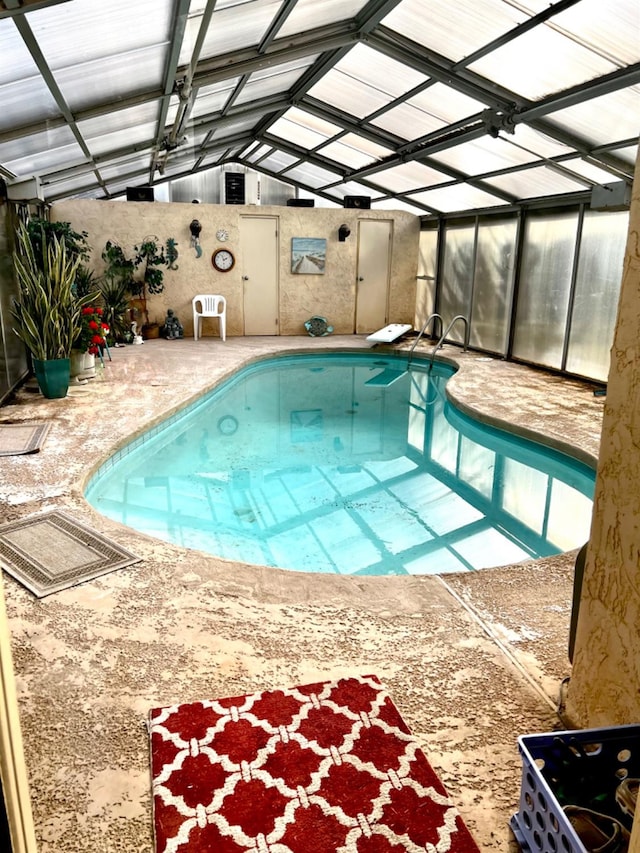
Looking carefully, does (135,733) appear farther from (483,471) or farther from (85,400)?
(85,400)

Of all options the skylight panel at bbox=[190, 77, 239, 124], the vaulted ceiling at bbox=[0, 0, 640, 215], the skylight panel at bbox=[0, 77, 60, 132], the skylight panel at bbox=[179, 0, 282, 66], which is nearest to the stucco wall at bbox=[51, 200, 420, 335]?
the vaulted ceiling at bbox=[0, 0, 640, 215]

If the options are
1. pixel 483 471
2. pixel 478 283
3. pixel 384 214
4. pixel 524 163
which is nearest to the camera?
pixel 483 471

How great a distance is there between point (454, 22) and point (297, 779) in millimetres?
6126

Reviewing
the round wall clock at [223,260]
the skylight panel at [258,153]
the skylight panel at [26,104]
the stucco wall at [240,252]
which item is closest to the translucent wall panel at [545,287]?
the stucco wall at [240,252]

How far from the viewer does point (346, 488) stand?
5062 millimetres

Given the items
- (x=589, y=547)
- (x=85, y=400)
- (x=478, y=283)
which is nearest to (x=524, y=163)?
(x=478, y=283)

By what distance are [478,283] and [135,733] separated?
9592mm

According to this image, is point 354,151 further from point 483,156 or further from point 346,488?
point 346,488

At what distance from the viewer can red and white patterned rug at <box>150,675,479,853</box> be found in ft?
4.92

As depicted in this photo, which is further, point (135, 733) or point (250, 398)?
point (250, 398)

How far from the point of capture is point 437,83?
6.75 m

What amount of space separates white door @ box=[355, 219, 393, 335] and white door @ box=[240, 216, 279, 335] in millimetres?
1675

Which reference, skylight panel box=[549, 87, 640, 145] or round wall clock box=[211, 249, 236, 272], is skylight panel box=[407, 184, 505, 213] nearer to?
skylight panel box=[549, 87, 640, 145]

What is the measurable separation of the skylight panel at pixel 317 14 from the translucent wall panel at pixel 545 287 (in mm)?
3762
